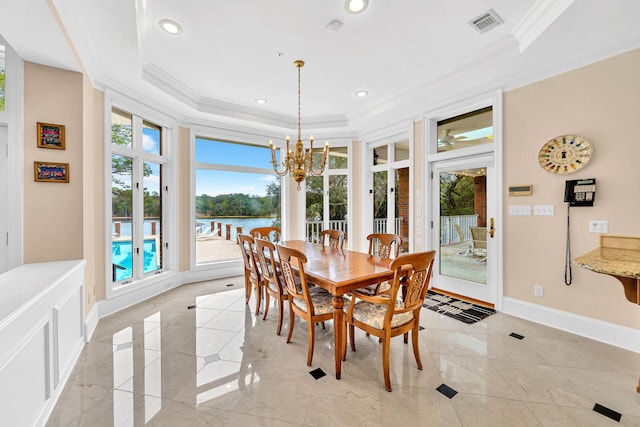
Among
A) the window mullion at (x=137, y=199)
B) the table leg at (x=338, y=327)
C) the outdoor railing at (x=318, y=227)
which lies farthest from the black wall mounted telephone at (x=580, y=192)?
the window mullion at (x=137, y=199)

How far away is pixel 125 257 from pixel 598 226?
18.3 ft

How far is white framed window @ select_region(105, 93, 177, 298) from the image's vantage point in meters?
3.41

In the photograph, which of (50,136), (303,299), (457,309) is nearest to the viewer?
(303,299)

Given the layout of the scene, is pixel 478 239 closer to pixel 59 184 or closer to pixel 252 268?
pixel 252 268

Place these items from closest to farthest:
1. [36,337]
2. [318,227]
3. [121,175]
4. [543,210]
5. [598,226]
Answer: [36,337] < [598,226] < [543,210] < [121,175] < [318,227]

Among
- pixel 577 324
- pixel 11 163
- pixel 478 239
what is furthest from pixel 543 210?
pixel 11 163

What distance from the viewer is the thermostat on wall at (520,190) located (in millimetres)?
3016

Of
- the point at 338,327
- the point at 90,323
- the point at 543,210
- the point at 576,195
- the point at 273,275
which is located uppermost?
the point at 576,195

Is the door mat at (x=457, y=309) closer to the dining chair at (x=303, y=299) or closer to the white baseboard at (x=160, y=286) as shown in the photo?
the dining chair at (x=303, y=299)

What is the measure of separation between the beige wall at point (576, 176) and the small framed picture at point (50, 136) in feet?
15.6

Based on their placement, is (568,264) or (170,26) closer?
(170,26)

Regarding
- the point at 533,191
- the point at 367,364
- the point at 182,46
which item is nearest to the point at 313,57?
the point at 182,46

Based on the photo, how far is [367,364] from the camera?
224cm

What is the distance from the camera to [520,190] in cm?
309
